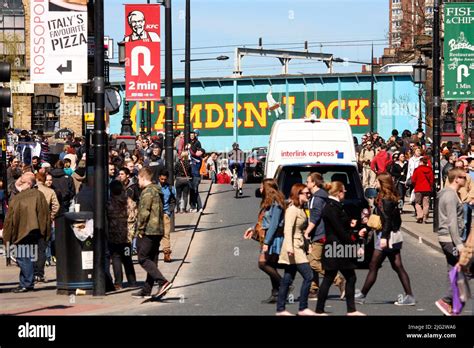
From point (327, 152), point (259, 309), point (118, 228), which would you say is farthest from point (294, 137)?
point (259, 309)

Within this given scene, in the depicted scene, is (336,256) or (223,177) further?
(223,177)

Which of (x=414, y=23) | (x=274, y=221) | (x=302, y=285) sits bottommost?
(x=302, y=285)

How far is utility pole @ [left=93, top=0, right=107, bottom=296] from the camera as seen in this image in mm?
18234

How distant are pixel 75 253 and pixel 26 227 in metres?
1.48

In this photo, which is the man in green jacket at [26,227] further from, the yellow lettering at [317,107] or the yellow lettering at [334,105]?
the yellow lettering at [334,105]

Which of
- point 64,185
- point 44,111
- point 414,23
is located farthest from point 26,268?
point 44,111

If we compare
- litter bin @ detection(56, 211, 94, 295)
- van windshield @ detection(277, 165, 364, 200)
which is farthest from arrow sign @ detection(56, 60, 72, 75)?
van windshield @ detection(277, 165, 364, 200)

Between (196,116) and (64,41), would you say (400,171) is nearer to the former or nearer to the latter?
(64,41)

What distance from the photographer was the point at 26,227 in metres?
19.6

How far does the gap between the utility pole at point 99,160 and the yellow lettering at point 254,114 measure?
61727 mm
